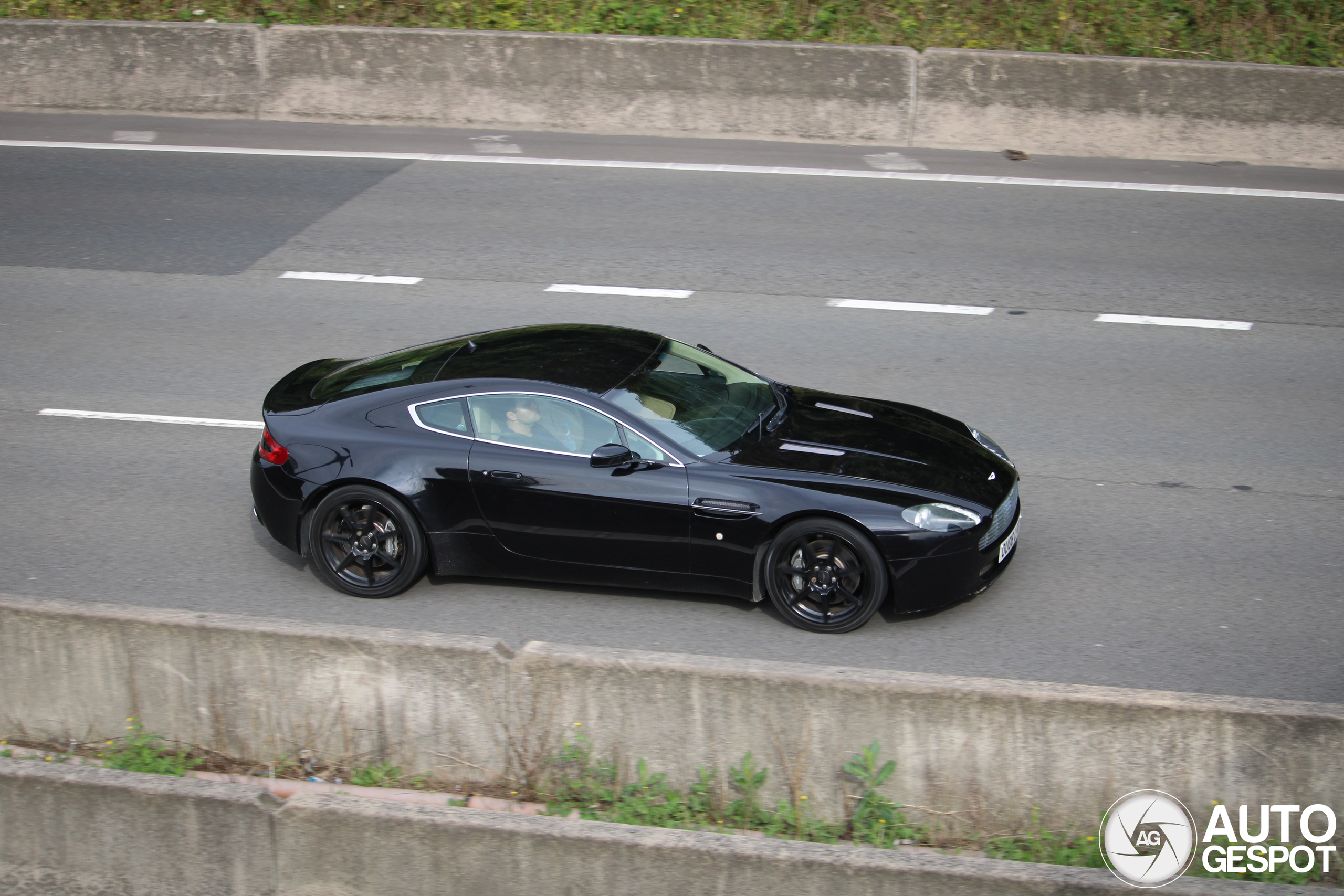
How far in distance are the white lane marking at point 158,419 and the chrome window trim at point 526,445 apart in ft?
8.42

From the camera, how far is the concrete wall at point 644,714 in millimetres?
4887

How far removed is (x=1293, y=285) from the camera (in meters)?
11.2

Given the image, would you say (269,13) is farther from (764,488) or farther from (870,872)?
(870,872)

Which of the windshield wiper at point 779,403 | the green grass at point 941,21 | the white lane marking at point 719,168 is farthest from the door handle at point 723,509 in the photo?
the green grass at point 941,21

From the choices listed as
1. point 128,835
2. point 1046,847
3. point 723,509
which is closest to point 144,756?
point 128,835

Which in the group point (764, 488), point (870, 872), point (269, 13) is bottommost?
point (870, 872)

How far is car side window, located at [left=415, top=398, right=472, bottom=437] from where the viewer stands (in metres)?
7.00

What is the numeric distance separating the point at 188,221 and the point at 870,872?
11088 millimetres

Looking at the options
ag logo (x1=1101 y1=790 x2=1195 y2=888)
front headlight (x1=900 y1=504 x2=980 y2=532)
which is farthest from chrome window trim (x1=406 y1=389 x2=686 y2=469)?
ag logo (x1=1101 y1=790 x2=1195 y2=888)

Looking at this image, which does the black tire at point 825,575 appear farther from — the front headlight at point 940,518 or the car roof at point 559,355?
the car roof at point 559,355

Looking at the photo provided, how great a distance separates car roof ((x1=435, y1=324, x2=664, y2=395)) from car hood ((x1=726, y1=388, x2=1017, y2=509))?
91cm

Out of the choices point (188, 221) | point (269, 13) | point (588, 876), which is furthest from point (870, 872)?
point (269, 13)

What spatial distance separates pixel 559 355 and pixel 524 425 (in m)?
0.55

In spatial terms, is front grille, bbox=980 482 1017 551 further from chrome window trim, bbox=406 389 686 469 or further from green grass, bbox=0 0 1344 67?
green grass, bbox=0 0 1344 67
